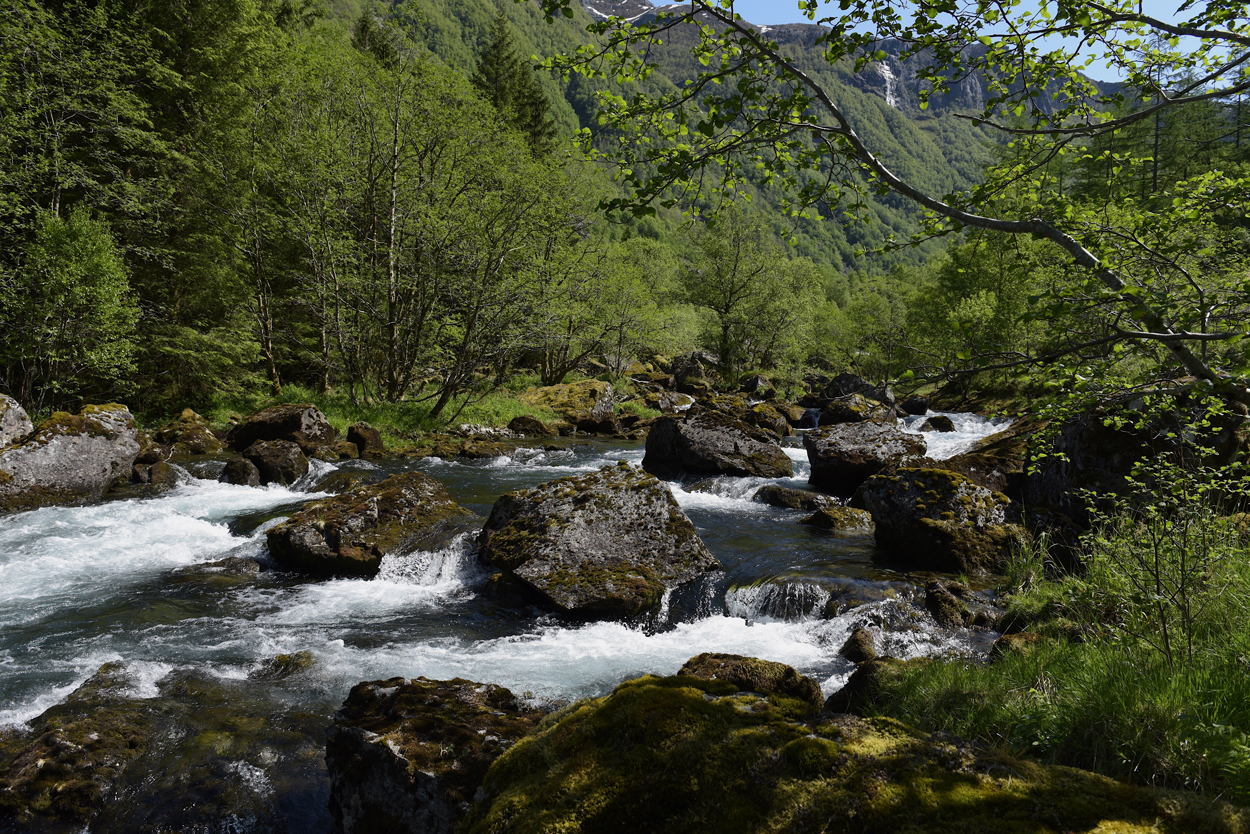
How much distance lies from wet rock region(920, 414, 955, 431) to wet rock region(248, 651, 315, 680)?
25.1m

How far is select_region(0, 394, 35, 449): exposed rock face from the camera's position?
40.3ft

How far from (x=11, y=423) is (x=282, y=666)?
38.0ft

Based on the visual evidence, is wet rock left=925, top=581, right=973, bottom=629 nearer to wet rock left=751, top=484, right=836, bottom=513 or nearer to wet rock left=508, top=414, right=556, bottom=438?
wet rock left=751, top=484, right=836, bottom=513

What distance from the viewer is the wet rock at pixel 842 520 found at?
1193 cm

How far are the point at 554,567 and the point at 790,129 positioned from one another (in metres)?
6.26

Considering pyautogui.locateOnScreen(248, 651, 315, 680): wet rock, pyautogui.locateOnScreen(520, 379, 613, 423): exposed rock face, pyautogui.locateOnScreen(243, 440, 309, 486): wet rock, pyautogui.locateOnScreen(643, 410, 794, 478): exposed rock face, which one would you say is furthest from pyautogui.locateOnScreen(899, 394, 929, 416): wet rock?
pyautogui.locateOnScreen(248, 651, 315, 680): wet rock

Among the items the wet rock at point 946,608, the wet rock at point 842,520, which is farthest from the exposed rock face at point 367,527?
the wet rock at point 946,608

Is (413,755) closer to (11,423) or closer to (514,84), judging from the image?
(11,423)

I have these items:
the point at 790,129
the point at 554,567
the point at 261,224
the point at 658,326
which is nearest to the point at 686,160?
the point at 790,129

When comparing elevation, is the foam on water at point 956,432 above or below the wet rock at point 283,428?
below

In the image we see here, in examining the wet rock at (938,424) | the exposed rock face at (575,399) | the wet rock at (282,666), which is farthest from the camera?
the exposed rock face at (575,399)

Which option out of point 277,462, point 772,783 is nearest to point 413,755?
point 772,783

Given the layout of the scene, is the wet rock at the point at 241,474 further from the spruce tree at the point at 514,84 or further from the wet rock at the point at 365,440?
the spruce tree at the point at 514,84

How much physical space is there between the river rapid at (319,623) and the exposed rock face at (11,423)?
107 inches
